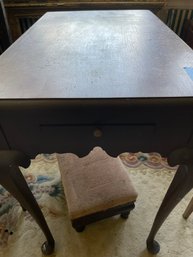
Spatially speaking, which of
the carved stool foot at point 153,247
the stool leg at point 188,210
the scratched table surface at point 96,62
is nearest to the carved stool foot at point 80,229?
the carved stool foot at point 153,247

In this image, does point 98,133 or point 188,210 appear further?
point 188,210

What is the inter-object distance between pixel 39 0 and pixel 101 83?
1501mm

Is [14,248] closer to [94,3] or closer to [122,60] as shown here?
[122,60]

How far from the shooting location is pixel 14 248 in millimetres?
923

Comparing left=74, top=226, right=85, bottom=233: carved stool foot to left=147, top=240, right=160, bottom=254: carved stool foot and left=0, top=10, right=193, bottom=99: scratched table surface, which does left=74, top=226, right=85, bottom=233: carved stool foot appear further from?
left=0, top=10, right=193, bottom=99: scratched table surface

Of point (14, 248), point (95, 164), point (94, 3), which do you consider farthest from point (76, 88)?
point (94, 3)

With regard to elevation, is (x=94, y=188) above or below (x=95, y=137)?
below

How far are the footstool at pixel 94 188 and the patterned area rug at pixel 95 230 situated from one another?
98mm

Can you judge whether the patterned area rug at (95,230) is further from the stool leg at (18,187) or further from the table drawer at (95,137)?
the table drawer at (95,137)

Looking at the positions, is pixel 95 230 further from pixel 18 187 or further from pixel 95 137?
pixel 95 137

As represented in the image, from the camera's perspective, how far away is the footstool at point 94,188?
786 mm

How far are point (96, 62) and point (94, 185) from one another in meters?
0.46

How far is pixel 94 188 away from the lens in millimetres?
816

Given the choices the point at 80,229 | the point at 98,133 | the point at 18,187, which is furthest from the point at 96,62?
the point at 80,229
